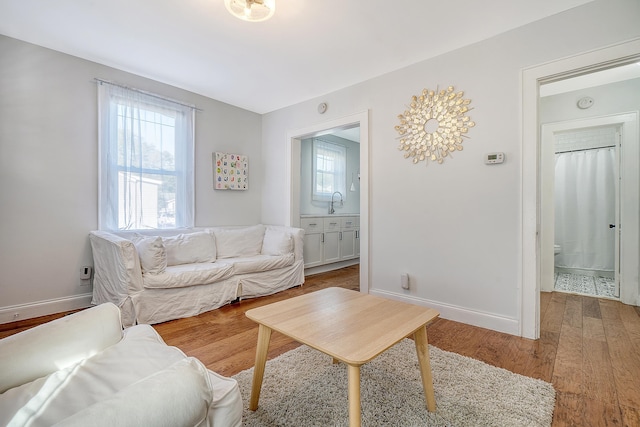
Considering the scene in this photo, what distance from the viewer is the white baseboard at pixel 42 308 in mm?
2525

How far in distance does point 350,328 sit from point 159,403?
0.88 m

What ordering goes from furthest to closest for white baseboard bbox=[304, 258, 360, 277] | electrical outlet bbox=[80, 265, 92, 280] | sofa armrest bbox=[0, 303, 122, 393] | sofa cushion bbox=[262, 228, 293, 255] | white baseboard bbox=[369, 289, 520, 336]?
white baseboard bbox=[304, 258, 360, 277], sofa cushion bbox=[262, 228, 293, 255], electrical outlet bbox=[80, 265, 92, 280], white baseboard bbox=[369, 289, 520, 336], sofa armrest bbox=[0, 303, 122, 393]

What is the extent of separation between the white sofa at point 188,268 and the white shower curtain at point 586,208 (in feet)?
14.2

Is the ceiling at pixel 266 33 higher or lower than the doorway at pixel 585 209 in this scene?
higher

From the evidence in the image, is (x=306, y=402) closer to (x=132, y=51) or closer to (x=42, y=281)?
(x=42, y=281)

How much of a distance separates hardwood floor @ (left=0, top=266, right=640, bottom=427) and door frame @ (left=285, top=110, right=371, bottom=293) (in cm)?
102

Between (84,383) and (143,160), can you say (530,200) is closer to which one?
(84,383)

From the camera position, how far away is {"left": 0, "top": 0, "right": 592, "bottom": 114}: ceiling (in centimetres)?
211

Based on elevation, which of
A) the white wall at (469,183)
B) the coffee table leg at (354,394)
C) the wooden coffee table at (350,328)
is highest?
the white wall at (469,183)

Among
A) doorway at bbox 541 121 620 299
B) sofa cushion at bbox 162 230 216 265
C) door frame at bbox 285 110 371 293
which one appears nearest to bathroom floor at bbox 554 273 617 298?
doorway at bbox 541 121 620 299

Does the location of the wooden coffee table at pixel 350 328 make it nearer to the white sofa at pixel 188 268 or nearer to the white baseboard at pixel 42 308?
the white sofa at pixel 188 268

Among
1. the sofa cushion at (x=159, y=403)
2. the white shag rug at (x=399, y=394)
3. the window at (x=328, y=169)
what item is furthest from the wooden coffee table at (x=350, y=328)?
the window at (x=328, y=169)

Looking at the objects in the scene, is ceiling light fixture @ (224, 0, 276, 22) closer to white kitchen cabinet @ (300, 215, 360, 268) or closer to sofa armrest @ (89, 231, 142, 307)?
sofa armrest @ (89, 231, 142, 307)

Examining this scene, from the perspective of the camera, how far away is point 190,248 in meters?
3.18
